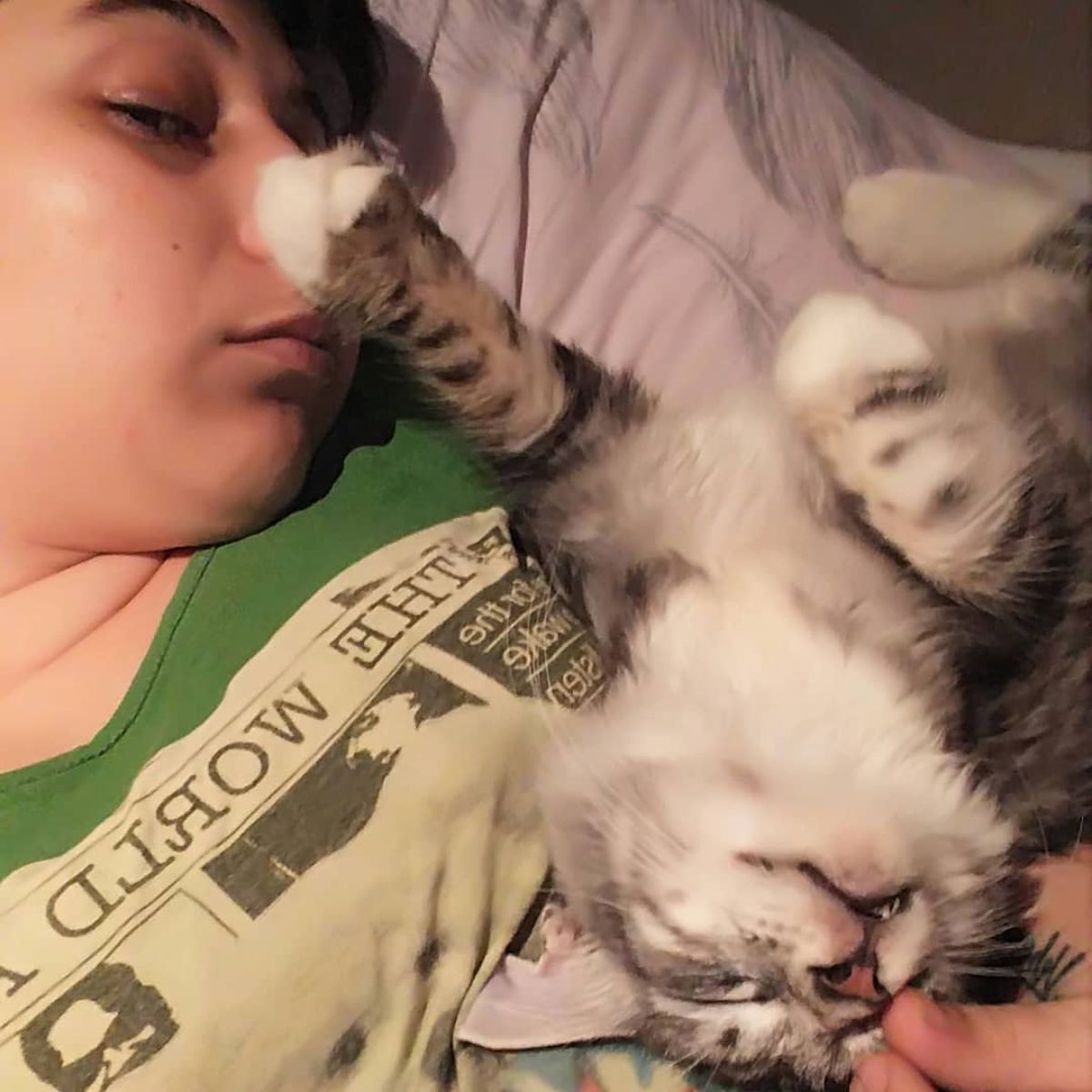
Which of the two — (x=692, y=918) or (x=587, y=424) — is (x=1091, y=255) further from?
(x=692, y=918)

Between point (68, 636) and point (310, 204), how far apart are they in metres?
0.37

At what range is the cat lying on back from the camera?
0.71 m

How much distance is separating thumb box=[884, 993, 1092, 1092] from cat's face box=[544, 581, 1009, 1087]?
5 centimetres

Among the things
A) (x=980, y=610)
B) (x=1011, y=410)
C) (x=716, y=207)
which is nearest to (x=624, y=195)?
(x=716, y=207)

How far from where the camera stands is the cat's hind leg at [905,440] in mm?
738

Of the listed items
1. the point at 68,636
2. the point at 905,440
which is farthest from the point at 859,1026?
the point at 68,636

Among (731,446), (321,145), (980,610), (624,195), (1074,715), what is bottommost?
(1074,715)

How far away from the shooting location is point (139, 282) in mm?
782

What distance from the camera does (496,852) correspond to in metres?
0.77

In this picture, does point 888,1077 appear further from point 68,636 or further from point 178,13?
point 178,13

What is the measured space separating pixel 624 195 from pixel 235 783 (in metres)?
0.67

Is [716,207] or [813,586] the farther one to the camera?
[716,207]

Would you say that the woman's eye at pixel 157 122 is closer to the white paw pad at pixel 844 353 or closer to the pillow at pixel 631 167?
the pillow at pixel 631 167

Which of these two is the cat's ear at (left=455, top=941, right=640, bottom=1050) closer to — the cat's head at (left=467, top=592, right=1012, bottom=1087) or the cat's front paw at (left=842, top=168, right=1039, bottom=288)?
the cat's head at (left=467, top=592, right=1012, bottom=1087)
